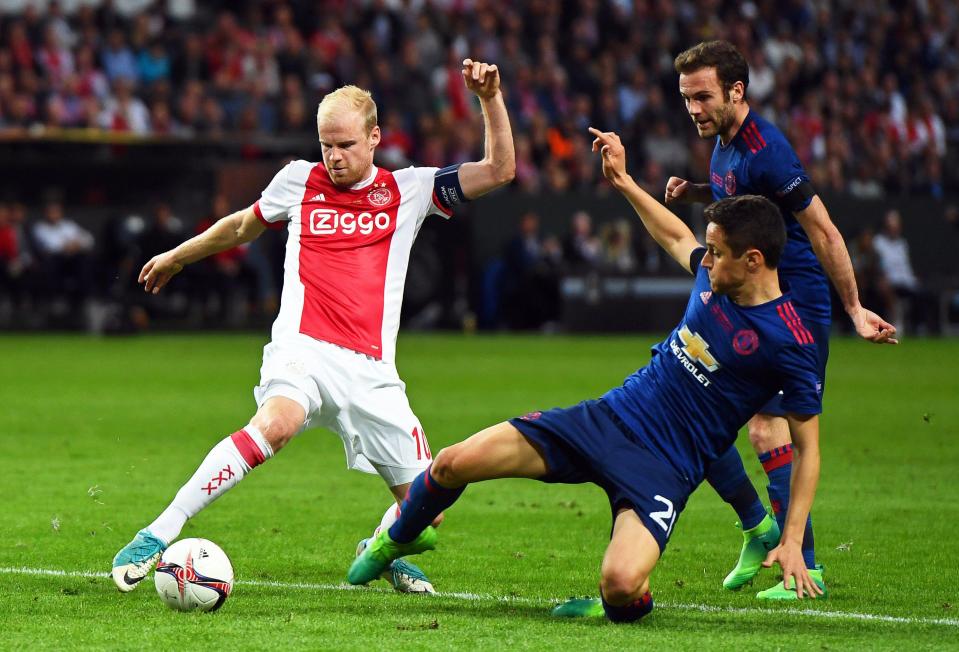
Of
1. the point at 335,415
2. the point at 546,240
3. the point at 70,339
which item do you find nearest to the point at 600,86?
the point at 546,240

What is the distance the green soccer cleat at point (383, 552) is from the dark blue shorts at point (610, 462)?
0.60m

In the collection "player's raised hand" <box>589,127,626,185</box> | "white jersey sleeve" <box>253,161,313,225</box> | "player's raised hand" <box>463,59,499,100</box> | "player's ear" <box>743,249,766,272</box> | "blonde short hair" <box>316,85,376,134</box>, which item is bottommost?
"player's ear" <box>743,249,766,272</box>

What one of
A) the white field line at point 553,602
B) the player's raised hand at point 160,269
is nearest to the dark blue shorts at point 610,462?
the white field line at point 553,602

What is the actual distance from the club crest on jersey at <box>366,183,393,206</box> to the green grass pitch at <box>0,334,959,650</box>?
5.19 feet

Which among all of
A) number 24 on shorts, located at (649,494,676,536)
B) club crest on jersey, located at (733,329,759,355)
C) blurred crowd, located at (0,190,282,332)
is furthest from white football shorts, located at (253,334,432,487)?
blurred crowd, located at (0,190,282,332)

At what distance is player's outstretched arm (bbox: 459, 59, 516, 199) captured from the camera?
243 inches

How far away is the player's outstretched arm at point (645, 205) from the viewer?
6.11m

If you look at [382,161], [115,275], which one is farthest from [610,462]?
[382,161]

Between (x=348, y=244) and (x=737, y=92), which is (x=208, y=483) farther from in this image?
(x=737, y=92)

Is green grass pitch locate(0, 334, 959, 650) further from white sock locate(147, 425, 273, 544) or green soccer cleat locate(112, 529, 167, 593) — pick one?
white sock locate(147, 425, 273, 544)

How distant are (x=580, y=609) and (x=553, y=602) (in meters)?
0.36

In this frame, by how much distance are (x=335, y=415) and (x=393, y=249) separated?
78 centimetres

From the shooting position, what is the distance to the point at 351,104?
621cm

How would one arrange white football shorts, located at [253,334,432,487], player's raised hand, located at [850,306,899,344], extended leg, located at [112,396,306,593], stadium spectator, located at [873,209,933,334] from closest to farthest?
extended leg, located at [112,396,306,593]
player's raised hand, located at [850,306,899,344]
white football shorts, located at [253,334,432,487]
stadium spectator, located at [873,209,933,334]
